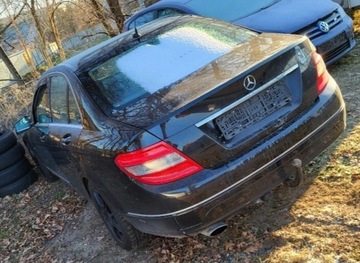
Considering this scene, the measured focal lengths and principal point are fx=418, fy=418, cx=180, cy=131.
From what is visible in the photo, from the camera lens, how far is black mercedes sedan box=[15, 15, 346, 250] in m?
2.65

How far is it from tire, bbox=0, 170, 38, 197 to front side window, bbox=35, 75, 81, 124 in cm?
156

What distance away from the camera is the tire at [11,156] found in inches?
228

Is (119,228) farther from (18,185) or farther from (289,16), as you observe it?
(289,16)

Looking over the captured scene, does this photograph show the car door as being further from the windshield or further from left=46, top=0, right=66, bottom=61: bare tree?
left=46, top=0, right=66, bottom=61: bare tree

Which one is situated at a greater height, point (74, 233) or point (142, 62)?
point (142, 62)

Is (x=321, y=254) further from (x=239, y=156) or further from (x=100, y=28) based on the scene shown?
(x=100, y=28)

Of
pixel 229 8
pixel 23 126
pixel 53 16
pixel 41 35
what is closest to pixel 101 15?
pixel 53 16

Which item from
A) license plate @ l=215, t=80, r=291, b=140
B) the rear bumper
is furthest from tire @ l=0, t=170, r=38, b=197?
license plate @ l=215, t=80, r=291, b=140

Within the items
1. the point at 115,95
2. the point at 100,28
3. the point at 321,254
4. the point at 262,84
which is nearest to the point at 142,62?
the point at 115,95

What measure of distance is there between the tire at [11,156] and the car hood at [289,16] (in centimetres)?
369

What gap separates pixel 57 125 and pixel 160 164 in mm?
1827

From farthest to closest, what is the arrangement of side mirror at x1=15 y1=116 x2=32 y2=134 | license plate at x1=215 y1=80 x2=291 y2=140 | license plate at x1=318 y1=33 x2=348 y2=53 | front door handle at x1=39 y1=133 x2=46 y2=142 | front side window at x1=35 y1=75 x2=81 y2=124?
license plate at x1=318 y1=33 x2=348 y2=53
side mirror at x1=15 y1=116 x2=32 y2=134
front door handle at x1=39 y1=133 x2=46 y2=142
front side window at x1=35 y1=75 x2=81 y2=124
license plate at x1=215 y1=80 x2=291 y2=140

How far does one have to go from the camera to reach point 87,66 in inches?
141

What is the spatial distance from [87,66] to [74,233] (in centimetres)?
184
